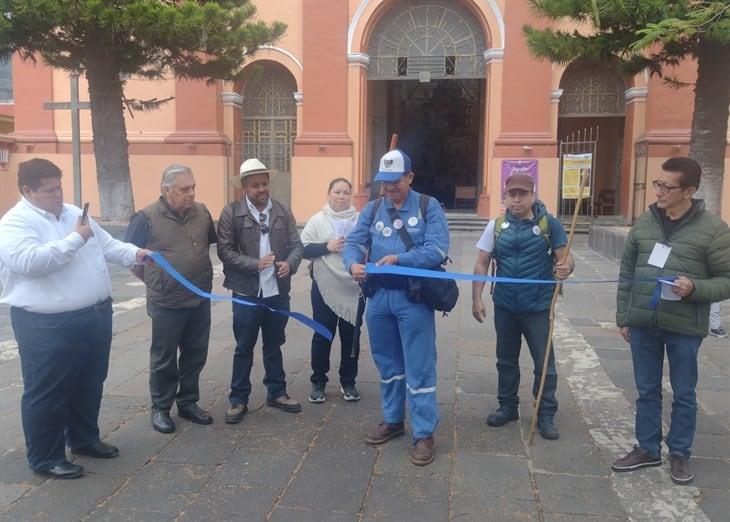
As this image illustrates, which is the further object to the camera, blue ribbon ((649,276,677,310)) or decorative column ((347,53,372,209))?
decorative column ((347,53,372,209))

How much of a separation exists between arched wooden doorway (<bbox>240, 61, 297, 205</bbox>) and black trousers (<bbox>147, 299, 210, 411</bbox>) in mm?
→ 13101

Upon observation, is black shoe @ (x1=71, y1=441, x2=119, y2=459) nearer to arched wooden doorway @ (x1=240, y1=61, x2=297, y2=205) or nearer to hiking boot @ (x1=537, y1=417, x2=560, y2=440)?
hiking boot @ (x1=537, y1=417, x2=560, y2=440)

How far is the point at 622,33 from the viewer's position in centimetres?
777

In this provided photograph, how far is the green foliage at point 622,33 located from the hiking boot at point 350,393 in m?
3.67

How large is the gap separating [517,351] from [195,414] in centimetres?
223

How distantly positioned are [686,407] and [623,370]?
212 centimetres

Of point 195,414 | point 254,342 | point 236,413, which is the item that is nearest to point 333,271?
point 254,342

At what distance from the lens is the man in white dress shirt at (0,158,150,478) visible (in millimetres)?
3359

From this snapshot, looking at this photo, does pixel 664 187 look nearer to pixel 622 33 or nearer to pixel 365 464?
pixel 365 464

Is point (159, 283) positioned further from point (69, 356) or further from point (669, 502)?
point (669, 502)

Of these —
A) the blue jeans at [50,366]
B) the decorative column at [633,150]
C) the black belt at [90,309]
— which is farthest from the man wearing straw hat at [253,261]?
the decorative column at [633,150]

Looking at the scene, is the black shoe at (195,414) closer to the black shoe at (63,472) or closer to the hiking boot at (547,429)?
the black shoe at (63,472)

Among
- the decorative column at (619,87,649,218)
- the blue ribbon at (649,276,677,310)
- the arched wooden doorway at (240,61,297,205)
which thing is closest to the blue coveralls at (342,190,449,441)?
the blue ribbon at (649,276,677,310)

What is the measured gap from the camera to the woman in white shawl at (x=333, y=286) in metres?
4.69
